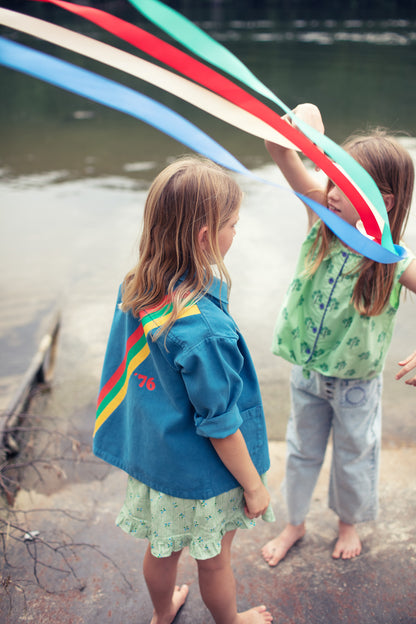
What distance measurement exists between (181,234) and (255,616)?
1106 millimetres

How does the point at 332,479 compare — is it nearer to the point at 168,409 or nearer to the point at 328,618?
the point at 328,618

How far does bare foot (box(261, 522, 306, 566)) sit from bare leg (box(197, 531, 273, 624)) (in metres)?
0.34

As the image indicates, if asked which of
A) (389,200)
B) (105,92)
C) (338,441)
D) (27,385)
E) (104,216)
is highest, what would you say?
(105,92)

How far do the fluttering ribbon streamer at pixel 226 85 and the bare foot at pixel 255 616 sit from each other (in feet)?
3.54

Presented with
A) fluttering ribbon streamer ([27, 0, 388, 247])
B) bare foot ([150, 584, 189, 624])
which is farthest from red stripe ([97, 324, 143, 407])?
bare foot ([150, 584, 189, 624])

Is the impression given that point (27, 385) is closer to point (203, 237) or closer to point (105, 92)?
point (203, 237)

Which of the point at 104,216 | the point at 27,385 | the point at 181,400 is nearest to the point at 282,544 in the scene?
the point at 181,400

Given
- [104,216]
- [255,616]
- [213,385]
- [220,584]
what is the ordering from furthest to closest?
→ [104,216]
[255,616]
[220,584]
[213,385]

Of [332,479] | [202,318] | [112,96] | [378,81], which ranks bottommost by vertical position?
[378,81]

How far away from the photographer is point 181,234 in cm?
120

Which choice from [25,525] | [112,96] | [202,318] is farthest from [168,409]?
[25,525]

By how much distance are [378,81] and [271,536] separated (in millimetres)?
12773

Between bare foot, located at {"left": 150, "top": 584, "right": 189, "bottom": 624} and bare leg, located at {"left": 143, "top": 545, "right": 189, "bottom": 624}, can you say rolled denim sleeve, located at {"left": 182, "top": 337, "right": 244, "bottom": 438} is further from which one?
bare foot, located at {"left": 150, "top": 584, "right": 189, "bottom": 624}

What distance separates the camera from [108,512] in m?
1.96
